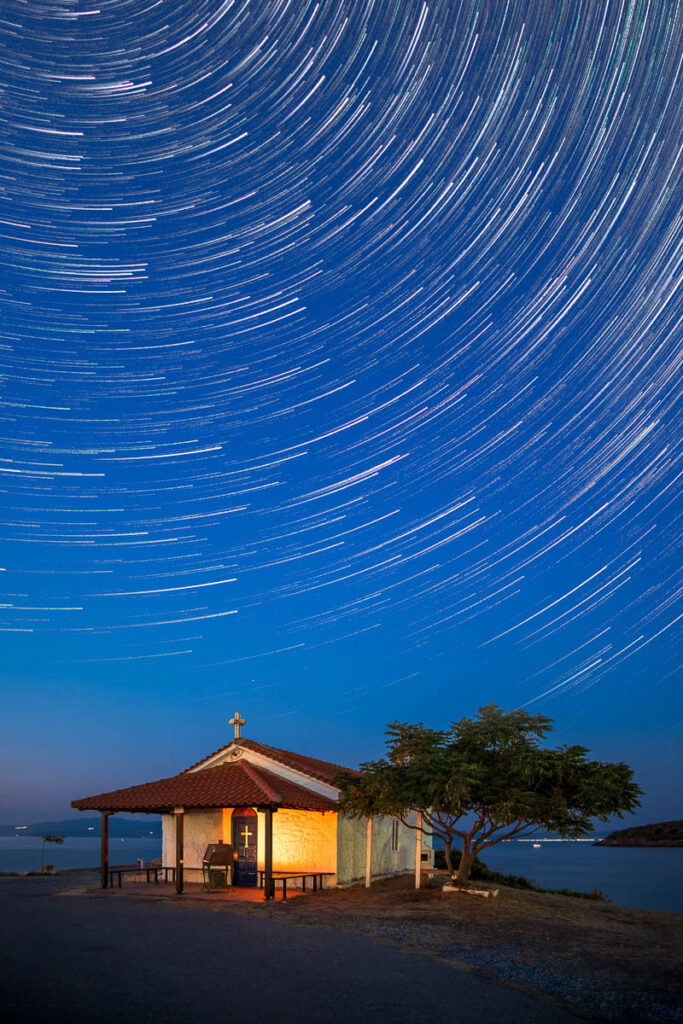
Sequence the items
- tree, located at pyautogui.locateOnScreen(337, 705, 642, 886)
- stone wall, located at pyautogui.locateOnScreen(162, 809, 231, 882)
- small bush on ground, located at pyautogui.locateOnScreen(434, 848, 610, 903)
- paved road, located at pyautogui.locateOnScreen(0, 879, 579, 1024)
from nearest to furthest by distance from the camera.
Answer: paved road, located at pyautogui.locateOnScreen(0, 879, 579, 1024), tree, located at pyautogui.locateOnScreen(337, 705, 642, 886), stone wall, located at pyautogui.locateOnScreen(162, 809, 231, 882), small bush on ground, located at pyautogui.locateOnScreen(434, 848, 610, 903)

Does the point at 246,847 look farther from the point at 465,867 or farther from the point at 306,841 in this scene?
the point at 465,867

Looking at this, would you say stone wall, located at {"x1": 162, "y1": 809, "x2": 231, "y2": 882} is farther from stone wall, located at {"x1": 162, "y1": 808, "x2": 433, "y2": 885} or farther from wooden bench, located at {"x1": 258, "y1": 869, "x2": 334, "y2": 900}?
wooden bench, located at {"x1": 258, "y1": 869, "x2": 334, "y2": 900}

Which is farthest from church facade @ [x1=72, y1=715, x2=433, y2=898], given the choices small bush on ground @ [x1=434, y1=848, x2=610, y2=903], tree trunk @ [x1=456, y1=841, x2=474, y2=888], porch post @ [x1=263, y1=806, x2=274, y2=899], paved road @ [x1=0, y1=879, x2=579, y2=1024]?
paved road @ [x1=0, y1=879, x2=579, y2=1024]

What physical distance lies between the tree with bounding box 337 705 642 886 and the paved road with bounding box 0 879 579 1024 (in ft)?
20.1

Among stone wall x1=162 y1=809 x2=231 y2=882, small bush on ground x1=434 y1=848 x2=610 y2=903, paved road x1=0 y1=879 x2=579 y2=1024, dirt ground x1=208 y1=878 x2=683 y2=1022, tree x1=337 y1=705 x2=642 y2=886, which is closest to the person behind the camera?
paved road x1=0 y1=879 x2=579 y2=1024

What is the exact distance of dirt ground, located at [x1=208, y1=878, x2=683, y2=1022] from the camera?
35.8ft

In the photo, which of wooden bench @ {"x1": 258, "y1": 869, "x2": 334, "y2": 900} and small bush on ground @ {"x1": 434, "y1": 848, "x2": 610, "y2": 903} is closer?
wooden bench @ {"x1": 258, "y1": 869, "x2": 334, "y2": 900}

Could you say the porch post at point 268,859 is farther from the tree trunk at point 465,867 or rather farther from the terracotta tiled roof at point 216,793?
the tree trunk at point 465,867

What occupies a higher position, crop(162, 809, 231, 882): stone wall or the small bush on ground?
crop(162, 809, 231, 882): stone wall

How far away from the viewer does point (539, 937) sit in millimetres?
15508

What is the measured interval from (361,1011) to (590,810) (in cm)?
1443

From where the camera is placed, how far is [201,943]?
14.2m

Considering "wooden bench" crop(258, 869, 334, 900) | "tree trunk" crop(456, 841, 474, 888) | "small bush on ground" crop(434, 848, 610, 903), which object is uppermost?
"tree trunk" crop(456, 841, 474, 888)

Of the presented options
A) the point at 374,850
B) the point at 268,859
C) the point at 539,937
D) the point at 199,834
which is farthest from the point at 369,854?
the point at 539,937
